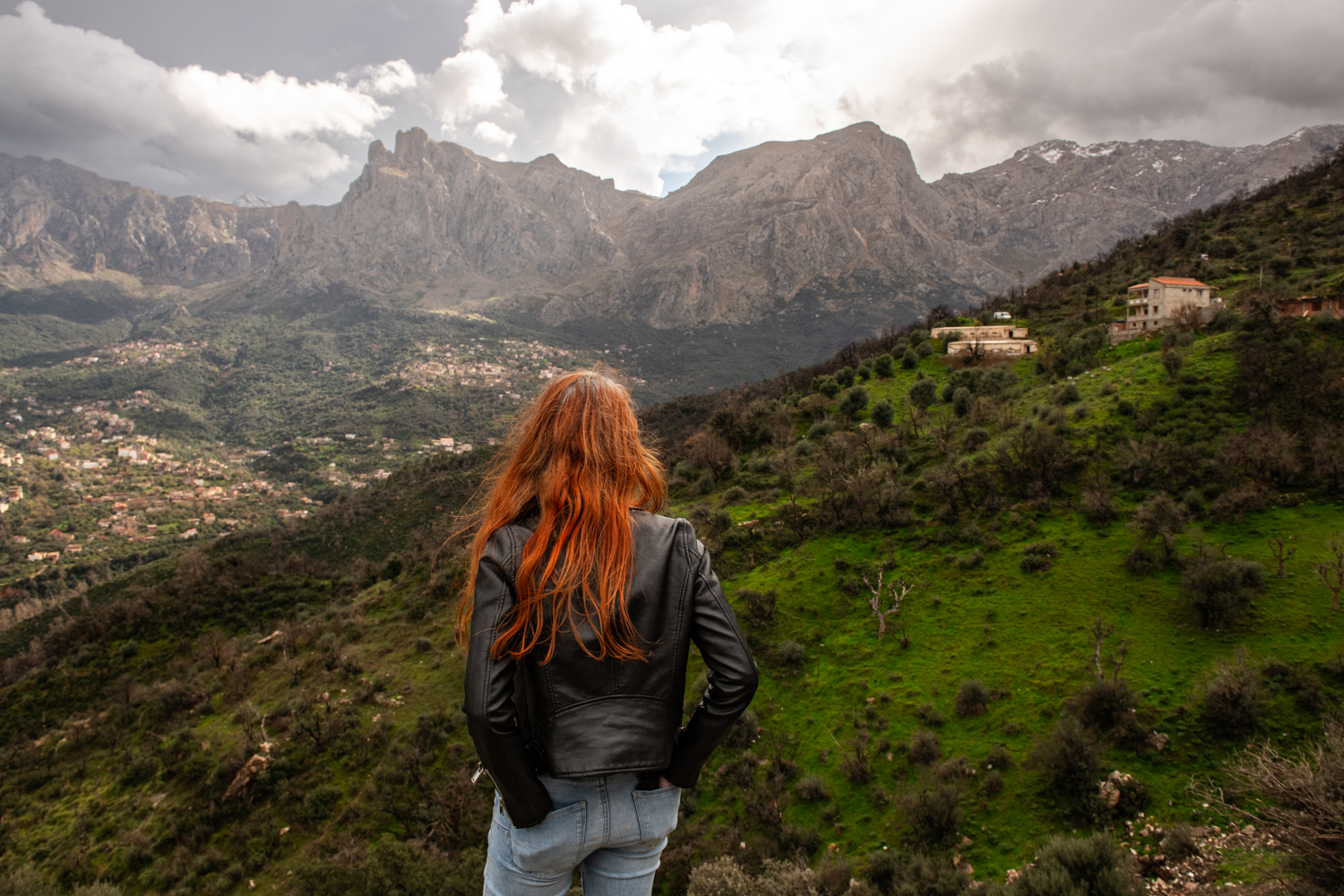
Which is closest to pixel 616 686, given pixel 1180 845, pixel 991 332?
pixel 1180 845

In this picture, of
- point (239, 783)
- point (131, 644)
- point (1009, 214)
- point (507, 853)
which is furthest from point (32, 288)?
point (1009, 214)

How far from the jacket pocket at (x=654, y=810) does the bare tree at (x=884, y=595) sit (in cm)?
1129

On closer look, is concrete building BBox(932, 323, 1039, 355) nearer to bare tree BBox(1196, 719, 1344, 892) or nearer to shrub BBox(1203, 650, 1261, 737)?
shrub BBox(1203, 650, 1261, 737)

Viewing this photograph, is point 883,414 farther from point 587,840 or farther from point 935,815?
point 587,840

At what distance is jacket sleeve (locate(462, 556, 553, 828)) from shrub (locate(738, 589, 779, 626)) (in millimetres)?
12251

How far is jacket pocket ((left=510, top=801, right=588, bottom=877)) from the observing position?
1644 millimetres

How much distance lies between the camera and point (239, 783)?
11664mm

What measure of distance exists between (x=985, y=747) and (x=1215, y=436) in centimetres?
1107

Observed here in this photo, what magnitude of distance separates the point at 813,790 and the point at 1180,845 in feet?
15.7

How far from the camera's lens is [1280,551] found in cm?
1007

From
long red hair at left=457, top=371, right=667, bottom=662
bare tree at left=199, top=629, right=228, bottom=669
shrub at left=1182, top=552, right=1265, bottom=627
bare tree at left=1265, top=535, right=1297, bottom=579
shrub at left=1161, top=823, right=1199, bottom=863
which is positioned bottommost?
bare tree at left=199, top=629, right=228, bottom=669

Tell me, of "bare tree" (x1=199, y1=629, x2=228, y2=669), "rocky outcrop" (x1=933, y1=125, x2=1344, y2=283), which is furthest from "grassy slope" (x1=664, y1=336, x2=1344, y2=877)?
"rocky outcrop" (x1=933, y1=125, x2=1344, y2=283)

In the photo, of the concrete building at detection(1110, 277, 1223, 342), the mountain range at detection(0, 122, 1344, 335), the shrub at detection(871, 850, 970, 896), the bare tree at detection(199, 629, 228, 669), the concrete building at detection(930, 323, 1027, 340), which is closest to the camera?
the shrub at detection(871, 850, 970, 896)

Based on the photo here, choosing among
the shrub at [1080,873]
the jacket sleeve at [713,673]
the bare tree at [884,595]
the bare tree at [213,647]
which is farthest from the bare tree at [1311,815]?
the bare tree at [213,647]
